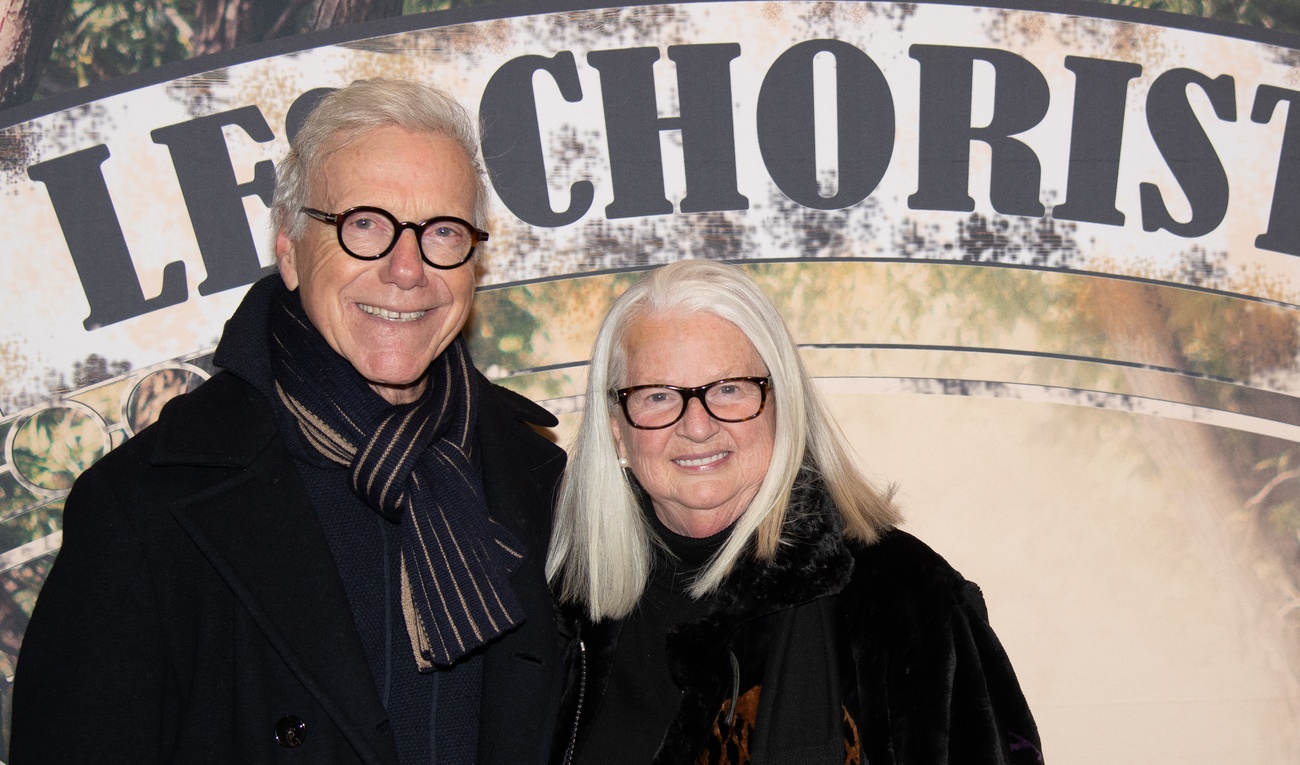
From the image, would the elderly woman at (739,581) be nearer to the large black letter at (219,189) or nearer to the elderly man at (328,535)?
the elderly man at (328,535)

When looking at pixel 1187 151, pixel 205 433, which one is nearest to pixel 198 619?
pixel 205 433

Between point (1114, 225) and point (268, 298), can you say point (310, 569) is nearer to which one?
point (268, 298)

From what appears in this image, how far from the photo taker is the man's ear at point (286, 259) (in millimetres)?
1851

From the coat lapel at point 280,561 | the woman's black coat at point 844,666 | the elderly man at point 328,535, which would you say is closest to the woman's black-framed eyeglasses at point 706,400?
the woman's black coat at point 844,666

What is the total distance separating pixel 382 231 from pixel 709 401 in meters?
0.59

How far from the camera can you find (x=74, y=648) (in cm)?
149

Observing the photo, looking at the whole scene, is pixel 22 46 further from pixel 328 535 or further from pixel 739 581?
pixel 739 581

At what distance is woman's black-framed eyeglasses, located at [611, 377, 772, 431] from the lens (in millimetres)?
1822

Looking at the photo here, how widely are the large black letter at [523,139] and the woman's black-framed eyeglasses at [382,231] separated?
34.9 inches

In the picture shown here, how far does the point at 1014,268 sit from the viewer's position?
2709mm

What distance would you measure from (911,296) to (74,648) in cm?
194

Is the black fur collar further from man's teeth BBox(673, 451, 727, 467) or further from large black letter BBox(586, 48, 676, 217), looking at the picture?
large black letter BBox(586, 48, 676, 217)

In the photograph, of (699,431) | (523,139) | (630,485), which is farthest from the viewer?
(523,139)

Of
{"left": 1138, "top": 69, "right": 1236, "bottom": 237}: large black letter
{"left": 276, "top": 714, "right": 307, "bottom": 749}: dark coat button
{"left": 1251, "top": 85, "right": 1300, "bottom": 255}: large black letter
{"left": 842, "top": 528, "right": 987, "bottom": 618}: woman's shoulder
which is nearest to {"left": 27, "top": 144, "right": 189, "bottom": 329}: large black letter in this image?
{"left": 276, "top": 714, "right": 307, "bottom": 749}: dark coat button
